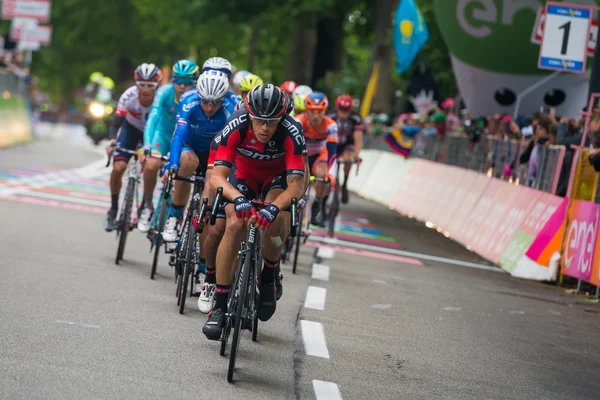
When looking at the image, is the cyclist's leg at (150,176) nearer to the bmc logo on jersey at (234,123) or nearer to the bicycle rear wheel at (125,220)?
the bicycle rear wheel at (125,220)

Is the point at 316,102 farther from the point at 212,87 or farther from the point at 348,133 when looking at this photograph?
the point at 212,87

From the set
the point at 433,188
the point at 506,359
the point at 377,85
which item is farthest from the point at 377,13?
the point at 506,359

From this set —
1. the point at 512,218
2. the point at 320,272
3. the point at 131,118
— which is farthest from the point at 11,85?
the point at 320,272

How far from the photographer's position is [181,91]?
1180 centimetres

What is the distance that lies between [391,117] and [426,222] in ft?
47.8

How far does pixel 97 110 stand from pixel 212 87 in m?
35.8

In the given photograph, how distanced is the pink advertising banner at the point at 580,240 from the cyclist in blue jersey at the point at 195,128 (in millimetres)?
5141

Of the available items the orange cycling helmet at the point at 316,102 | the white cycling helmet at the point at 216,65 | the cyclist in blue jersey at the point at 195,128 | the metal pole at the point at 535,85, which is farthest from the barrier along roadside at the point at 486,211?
the cyclist in blue jersey at the point at 195,128

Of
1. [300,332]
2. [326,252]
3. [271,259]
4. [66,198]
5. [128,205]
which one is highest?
[271,259]

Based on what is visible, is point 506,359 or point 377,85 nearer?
point 506,359

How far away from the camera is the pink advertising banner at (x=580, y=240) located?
1402cm

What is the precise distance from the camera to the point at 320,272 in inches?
530

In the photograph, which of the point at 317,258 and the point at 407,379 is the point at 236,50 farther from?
the point at 407,379

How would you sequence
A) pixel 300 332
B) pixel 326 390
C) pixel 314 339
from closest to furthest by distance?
pixel 326 390 < pixel 314 339 < pixel 300 332
